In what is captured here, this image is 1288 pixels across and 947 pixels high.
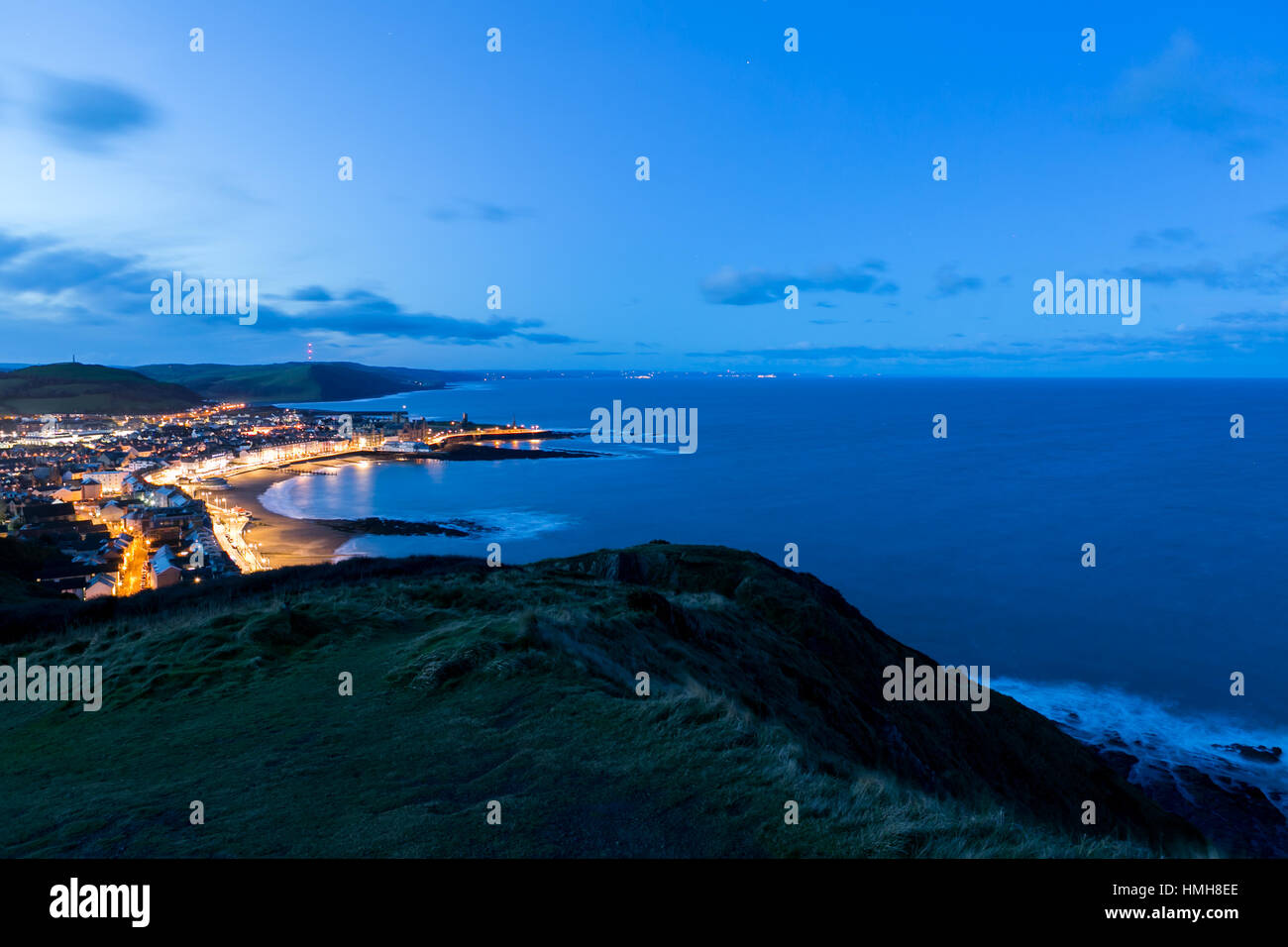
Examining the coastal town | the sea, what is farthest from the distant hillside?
the sea

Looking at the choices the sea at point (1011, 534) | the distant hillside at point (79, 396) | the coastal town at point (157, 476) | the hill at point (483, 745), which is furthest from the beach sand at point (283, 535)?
the distant hillside at point (79, 396)

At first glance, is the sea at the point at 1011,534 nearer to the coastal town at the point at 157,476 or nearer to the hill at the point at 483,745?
the coastal town at the point at 157,476

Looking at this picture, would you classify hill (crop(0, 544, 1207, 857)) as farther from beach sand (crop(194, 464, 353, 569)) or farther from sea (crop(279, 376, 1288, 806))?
beach sand (crop(194, 464, 353, 569))

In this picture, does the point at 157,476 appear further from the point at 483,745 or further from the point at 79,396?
the point at 79,396

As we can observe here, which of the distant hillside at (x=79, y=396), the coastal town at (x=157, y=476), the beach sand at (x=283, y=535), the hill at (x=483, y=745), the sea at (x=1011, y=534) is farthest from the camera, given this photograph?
the distant hillside at (x=79, y=396)

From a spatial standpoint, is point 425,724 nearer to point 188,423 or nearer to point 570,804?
point 570,804

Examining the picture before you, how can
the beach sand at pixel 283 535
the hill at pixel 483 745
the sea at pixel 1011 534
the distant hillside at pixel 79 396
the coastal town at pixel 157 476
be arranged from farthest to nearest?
the distant hillside at pixel 79 396 < the beach sand at pixel 283 535 < the coastal town at pixel 157 476 < the sea at pixel 1011 534 < the hill at pixel 483 745
